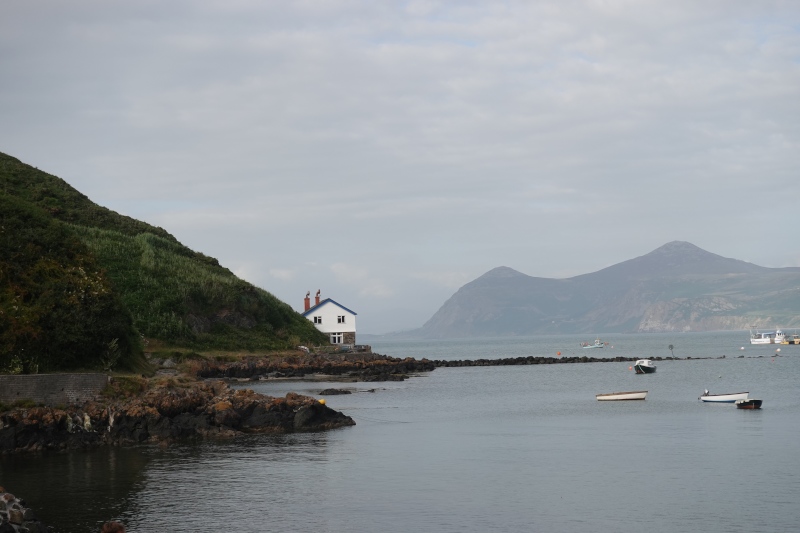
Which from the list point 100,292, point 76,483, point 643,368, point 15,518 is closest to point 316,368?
point 643,368

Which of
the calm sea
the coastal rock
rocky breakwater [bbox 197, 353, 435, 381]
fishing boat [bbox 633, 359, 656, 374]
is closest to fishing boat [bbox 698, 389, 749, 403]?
the calm sea

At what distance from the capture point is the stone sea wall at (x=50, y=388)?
38.4 m

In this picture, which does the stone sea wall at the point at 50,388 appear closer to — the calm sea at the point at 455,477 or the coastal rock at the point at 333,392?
the calm sea at the point at 455,477

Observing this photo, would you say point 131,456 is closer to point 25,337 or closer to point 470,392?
point 25,337

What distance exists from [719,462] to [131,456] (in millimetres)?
23930

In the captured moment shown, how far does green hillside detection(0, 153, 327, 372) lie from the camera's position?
4519cm

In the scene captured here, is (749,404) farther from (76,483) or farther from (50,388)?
(76,483)

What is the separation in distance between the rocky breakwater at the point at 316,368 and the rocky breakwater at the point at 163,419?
31.0 meters

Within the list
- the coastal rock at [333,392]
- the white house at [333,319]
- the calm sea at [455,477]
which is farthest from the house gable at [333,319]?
the calm sea at [455,477]

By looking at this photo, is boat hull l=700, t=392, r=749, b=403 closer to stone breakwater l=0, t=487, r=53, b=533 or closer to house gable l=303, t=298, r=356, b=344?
stone breakwater l=0, t=487, r=53, b=533

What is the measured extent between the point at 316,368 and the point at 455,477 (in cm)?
5670

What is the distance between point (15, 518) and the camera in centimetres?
2169

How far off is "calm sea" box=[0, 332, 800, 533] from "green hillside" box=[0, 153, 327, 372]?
33.5 feet

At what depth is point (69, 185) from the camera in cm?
12188
